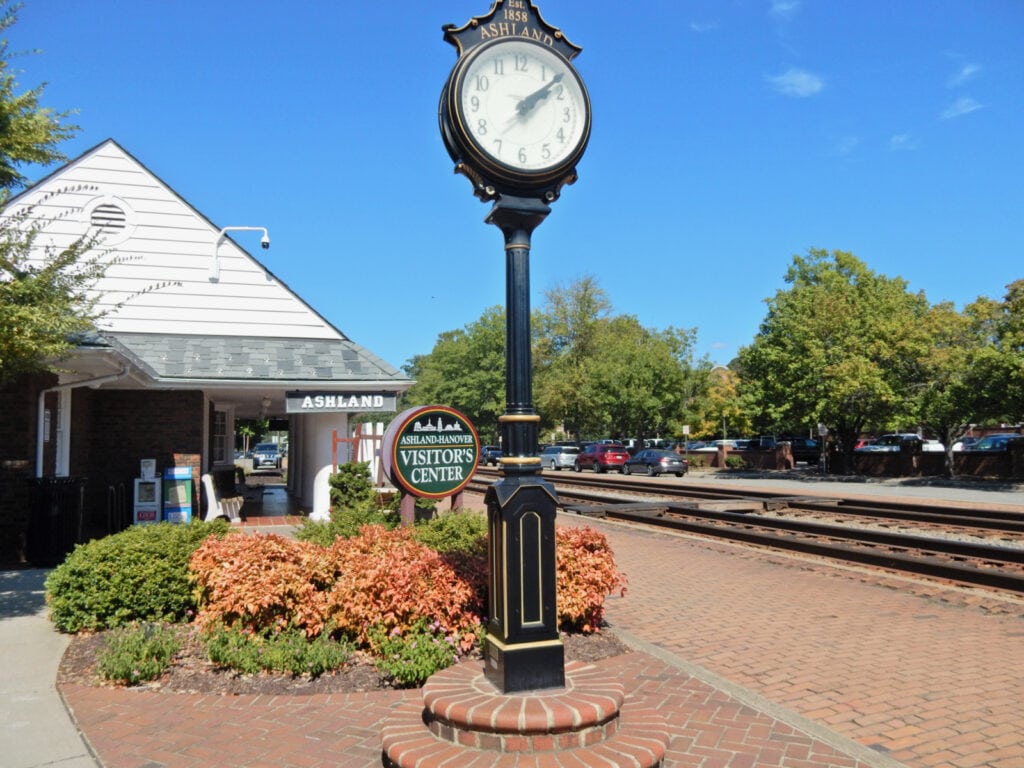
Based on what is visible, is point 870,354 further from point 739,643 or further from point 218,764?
point 218,764

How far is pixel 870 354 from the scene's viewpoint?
3334cm

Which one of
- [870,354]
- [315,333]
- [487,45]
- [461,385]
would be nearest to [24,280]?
[487,45]

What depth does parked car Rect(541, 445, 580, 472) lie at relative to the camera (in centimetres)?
4412

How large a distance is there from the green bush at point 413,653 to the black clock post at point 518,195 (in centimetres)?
105

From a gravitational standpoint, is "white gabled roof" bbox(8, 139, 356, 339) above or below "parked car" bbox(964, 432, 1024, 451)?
above

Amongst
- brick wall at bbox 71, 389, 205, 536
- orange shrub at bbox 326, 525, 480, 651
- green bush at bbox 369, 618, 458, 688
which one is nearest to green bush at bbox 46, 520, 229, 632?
Answer: orange shrub at bbox 326, 525, 480, 651

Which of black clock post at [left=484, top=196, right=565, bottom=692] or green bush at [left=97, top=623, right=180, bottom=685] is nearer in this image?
black clock post at [left=484, top=196, right=565, bottom=692]

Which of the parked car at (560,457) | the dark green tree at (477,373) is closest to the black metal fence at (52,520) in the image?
the parked car at (560,457)

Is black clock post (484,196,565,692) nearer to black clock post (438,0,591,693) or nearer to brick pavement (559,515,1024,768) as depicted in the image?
black clock post (438,0,591,693)

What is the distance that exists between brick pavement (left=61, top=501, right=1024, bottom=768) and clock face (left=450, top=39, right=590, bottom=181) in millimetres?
3292

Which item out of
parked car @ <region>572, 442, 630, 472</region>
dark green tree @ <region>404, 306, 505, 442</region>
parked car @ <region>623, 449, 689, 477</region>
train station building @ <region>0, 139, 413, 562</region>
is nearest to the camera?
train station building @ <region>0, 139, 413, 562</region>

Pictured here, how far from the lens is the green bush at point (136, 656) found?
17.6 ft

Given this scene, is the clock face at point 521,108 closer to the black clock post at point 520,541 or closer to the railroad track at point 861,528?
the black clock post at point 520,541

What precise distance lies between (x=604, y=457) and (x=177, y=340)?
28.7 meters
